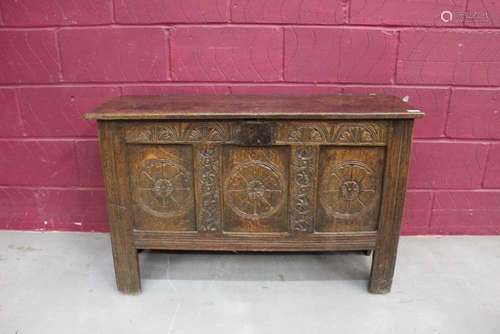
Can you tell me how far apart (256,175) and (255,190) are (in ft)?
0.22

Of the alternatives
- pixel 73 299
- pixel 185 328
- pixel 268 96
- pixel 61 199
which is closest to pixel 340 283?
pixel 185 328

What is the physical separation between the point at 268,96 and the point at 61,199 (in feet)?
4.52

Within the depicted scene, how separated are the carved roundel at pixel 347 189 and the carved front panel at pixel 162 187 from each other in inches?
23.0

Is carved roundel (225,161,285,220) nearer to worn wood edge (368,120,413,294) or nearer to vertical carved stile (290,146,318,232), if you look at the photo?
vertical carved stile (290,146,318,232)

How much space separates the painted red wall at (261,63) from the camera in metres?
2.03

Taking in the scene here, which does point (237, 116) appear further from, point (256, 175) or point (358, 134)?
point (358, 134)

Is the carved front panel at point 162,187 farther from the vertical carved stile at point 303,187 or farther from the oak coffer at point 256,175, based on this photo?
the vertical carved stile at point 303,187

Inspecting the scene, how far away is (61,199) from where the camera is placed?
2.37 metres

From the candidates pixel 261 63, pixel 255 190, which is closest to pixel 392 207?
pixel 255 190

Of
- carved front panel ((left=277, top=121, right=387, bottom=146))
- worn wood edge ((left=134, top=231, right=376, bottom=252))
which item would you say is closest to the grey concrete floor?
worn wood edge ((left=134, top=231, right=376, bottom=252))

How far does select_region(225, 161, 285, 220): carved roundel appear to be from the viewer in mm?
1690

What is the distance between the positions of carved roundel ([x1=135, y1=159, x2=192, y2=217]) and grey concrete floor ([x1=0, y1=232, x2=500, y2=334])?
1.40 ft

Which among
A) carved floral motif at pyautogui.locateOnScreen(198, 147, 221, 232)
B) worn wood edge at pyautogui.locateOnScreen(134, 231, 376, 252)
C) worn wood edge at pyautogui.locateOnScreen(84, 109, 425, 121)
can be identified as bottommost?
worn wood edge at pyautogui.locateOnScreen(134, 231, 376, 252)

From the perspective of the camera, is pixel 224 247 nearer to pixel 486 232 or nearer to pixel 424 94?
pixel 424 94
